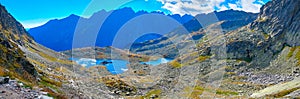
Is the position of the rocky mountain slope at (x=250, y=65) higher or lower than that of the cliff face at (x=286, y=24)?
lower

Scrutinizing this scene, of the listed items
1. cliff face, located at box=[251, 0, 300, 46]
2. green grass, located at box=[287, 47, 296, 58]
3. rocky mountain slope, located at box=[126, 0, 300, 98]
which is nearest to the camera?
rocky mountain slope, located at box=[126, 0, 300, 98]

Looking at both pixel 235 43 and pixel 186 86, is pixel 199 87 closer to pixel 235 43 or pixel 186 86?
pixel 186 86

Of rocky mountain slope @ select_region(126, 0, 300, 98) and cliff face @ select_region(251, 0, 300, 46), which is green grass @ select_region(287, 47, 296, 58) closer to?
rocky mountain slope @ select_region(126, 0, 300, 98)

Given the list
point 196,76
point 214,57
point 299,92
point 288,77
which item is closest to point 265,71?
point 288,77

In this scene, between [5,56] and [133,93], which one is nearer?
[5,56]

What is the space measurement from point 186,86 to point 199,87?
4.34 meters

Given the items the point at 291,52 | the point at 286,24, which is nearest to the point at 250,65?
the point at 291,52

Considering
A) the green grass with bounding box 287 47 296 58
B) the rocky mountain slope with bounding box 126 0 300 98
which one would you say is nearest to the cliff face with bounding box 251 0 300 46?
the rocky mountain slope with bounding box 126 0 300 98

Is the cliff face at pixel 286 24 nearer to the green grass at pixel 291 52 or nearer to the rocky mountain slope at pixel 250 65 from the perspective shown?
the rocky mountain slope at pixel 250 65

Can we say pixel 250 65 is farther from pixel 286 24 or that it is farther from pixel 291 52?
pixel 286 24

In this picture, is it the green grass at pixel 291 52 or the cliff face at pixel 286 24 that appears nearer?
the green grass at pixel 291 52

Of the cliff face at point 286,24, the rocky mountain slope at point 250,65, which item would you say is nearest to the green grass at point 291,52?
the rocky mountain slope at point 250,65

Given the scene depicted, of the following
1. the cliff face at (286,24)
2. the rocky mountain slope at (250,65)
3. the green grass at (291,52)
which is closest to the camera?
the rocky mountain slope at (250,65)

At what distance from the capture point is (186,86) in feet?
342
